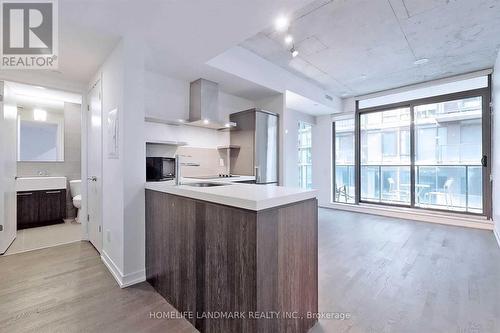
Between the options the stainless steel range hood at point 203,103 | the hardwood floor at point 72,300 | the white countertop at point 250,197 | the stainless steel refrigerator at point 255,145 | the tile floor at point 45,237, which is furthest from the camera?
the stainless steel refrigerator at point 255,145

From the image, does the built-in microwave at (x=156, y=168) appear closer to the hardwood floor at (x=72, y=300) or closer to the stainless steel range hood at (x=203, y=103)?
the stainless steel range hood at (x=203, y=103)

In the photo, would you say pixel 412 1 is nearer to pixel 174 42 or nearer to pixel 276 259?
pixel 174 42

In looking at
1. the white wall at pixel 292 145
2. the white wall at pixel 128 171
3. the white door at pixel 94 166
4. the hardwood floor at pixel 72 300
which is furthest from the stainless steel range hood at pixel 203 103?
the white wall at pixel 292 145

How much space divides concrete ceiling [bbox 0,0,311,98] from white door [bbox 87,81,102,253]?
0.50m

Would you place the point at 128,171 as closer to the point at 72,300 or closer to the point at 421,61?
the point at 72,300

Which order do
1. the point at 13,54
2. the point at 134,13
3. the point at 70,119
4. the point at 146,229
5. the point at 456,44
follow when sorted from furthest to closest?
the point at 70,119, the point at 456,44, the point at 13,54, the point at 146,229, the point at 134,13

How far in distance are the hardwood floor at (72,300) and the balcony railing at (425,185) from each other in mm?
5636

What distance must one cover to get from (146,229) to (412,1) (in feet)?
12.3

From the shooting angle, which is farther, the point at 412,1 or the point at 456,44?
the point at 456,44

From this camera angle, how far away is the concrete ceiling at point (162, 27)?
1.90 meters

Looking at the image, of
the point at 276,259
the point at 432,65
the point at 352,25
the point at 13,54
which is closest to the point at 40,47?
the point at 13,54

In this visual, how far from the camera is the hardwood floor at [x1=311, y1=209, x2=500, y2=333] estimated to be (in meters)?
1.70

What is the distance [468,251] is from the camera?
3113mm

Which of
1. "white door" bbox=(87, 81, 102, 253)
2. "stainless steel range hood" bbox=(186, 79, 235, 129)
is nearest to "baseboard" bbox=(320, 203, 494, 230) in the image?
"stainless steel range hood" bbox=(186, 79, 235, 129)
